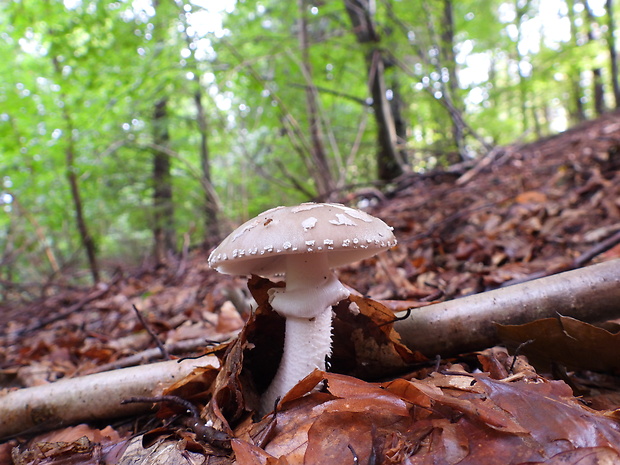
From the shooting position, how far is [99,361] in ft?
9.50

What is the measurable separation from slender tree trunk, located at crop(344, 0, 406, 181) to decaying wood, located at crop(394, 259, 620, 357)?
5277 mm

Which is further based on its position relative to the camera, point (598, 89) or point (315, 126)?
point (598, 89)

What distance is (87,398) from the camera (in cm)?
191

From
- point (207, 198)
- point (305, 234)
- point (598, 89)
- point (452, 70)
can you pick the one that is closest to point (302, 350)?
point (305, 234)

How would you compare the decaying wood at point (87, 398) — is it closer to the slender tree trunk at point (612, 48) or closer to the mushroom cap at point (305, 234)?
the mushroom cap at point (305, 234)

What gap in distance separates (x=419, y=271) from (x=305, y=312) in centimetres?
208

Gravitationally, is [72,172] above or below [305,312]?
above

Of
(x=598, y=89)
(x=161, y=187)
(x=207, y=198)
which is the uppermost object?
(x=598, y=89)

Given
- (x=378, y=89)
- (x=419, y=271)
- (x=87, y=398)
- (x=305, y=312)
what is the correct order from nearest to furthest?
(x=305, y=312)
(x=87, y=398)
(x=419, y=271)
(x=378, y=89)

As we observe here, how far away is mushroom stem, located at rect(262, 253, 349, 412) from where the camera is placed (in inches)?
64.7

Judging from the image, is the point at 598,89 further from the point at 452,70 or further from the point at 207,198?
the point at 207,198

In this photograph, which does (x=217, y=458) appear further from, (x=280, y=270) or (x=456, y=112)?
(x=456, y=112)

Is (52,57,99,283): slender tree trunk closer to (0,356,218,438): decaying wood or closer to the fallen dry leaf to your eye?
(0,356,218,438): decaying wood

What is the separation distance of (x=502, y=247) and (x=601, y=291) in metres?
1.81
